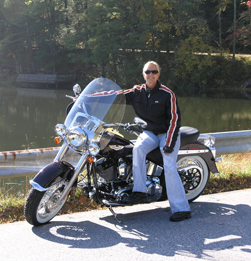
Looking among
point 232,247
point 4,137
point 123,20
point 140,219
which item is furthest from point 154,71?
point 123,20

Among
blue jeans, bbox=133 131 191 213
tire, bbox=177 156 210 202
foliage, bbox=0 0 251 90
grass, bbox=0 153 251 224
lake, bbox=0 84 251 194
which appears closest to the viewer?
blue jeans, bbox=133 131 191 213

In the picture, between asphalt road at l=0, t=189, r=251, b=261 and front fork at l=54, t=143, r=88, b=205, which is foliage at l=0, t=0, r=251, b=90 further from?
front fork at l=54, t=143, r=88, b=205

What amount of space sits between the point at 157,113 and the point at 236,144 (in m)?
2.48

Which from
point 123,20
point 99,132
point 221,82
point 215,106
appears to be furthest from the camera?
point 123,20

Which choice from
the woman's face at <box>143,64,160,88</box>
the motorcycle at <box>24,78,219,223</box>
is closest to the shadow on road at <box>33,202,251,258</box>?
the motorcycle at <box>24,78,219,223</box>

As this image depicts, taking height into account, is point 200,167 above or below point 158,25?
below

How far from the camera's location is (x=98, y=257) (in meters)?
3.37

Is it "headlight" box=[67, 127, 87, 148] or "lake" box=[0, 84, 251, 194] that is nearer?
"headlight" box=[67, 127, 87, 148]

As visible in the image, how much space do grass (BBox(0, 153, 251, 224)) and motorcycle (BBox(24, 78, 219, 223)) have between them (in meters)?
0.61

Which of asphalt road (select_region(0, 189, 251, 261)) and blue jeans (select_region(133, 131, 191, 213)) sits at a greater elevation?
blue jeans (select_region(133, 131, 191, 213))

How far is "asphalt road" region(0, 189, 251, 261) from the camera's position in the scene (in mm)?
3441

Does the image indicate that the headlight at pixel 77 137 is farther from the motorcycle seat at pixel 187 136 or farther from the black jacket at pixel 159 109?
the motorcycle seat at pixel 187 136

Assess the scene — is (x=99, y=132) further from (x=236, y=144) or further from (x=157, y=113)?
(x=236, y=144)

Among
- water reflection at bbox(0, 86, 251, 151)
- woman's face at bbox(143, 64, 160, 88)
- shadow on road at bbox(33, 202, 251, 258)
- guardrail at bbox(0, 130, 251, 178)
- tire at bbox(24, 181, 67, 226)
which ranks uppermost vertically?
woman's face at bbox(143, 64, 160, 88)
